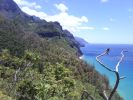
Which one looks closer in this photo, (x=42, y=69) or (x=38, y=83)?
(x=38, y=83)

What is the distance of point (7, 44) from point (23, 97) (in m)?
97.4

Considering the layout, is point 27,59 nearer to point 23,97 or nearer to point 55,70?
point 55,70

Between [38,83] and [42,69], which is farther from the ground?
[38,83]

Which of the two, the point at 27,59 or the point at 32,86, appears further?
the point at 27,59

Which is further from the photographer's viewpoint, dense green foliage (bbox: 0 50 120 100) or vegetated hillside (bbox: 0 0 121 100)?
vegetated hillside (bbox: 0 0 121 100)

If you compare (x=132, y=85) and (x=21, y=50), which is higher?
(x=21, y=50)

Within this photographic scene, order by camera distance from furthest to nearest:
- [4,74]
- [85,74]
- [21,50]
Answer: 1. [85,74]
2. [21,50]
3. [4,74]

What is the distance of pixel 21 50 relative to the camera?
130000 mm

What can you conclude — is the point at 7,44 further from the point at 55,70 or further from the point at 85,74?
the point at 55,70

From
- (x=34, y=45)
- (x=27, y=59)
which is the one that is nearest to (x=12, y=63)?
(x=27, y=59)

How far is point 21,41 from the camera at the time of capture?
484 feet

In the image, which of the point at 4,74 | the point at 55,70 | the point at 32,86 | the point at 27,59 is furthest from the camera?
the point at 27,59

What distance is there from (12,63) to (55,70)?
34774 mm

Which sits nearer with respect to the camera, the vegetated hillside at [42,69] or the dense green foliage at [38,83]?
the dense green foliage at [38,83]
